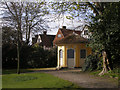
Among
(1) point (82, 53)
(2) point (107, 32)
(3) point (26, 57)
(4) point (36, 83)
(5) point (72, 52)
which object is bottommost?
(4) point (36, 83)

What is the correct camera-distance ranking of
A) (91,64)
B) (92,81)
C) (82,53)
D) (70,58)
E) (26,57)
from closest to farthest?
(92,81) → (91,64) → (70,58) → (82,53) → (26,57)

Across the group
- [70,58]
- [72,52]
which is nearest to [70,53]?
[72,52]

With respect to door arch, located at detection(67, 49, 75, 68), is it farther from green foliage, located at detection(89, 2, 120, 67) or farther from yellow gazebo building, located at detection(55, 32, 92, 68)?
green foliage, located at detection(89, 2, 120, 67)

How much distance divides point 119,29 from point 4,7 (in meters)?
A: 18.2

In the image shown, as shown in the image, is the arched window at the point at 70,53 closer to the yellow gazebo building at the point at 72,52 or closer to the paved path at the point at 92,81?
the yellow gazebo building at the point at 72,52

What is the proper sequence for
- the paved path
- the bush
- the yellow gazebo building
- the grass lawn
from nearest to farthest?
the grass lawn → the paved path → the bush → the yellow gazebo building

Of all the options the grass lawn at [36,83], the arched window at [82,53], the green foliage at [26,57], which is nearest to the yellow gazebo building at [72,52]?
the arched window at [82,53]

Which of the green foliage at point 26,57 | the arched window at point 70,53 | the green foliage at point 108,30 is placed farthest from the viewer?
the green foliage at point 26,57

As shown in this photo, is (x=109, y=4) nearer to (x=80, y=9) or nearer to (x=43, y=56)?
(x=80, y=9)

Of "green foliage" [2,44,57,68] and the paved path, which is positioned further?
"green foliage" [2,44,57,68]

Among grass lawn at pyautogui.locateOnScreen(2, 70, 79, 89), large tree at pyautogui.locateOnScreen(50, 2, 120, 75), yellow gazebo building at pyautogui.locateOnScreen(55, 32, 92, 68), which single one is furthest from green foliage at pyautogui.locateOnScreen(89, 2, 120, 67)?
yellow gazebo building at pyautogui.locateOnScreen(55, 32, 92, 68)

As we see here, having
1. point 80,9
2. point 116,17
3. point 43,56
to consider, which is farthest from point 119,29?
point 43,56

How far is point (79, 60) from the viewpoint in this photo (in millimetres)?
22781

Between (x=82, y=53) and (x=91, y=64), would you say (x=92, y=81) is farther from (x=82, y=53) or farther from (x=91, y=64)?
(x=82, y=53)
